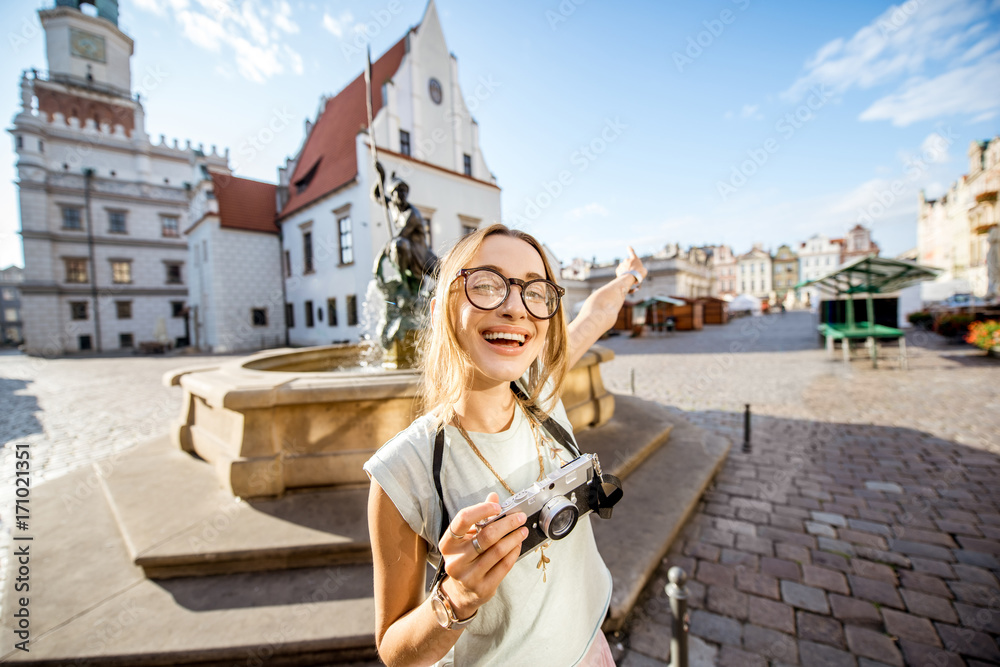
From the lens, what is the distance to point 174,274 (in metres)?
30.3

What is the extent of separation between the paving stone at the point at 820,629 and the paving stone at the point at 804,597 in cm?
6

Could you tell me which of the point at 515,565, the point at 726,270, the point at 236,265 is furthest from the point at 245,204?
the point at 726,270

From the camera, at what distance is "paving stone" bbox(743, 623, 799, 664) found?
2.25 m

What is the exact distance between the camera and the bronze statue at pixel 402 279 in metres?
4.97

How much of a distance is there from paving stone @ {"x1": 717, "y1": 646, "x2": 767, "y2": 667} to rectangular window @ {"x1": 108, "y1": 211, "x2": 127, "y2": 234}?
40968 mm

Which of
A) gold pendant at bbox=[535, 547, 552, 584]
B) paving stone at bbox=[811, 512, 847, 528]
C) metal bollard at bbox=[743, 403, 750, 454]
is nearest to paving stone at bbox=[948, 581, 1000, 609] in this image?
paving stone at bbox=[811, 512, 847, 528]

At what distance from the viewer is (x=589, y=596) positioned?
1231mm

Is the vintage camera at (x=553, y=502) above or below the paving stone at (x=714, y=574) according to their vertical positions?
above

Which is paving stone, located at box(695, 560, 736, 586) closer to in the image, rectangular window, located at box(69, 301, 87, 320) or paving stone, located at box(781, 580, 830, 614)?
paving stone, located at box(781, 580, 830, 614)

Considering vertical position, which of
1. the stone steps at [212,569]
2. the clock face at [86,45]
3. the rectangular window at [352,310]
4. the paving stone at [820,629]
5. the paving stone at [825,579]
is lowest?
the paving stone at [820,629]

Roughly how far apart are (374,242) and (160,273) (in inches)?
939

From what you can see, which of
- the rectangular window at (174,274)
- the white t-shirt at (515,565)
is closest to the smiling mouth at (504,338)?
the white t-shirt at (515,565)

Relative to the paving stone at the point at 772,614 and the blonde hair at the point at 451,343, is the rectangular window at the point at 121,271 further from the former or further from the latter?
the paving stone at the point at 772,614

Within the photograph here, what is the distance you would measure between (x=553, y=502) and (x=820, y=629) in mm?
2826
